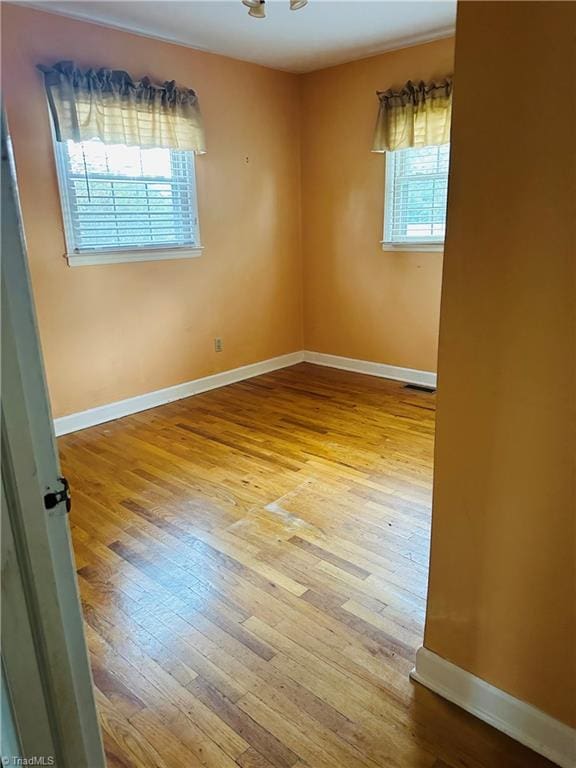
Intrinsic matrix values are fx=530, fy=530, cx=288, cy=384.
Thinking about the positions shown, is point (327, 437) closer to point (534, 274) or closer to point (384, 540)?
point (384, 540)

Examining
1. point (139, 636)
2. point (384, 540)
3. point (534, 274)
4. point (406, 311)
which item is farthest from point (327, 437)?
point (534, 274)

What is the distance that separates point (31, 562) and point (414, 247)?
3890 mm

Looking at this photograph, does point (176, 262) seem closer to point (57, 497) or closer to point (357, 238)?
point (357, 238)

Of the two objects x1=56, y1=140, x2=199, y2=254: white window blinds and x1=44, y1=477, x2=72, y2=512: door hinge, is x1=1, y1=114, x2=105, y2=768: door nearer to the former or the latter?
x1=44, y1=477, x2=72, y2=512: door hinge

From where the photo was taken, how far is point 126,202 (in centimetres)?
363

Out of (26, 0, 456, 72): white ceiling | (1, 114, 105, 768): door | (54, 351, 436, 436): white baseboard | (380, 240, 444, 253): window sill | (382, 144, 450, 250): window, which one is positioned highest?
(26, 0, 456, 72): white ceiling

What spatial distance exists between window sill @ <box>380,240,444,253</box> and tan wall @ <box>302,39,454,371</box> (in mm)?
40

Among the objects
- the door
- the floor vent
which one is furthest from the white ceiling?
the door

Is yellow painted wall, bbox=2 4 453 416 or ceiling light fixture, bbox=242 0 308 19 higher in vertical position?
ceiling light fixture, bbox=242 0 308 19

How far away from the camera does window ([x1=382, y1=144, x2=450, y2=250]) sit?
13.1 feet

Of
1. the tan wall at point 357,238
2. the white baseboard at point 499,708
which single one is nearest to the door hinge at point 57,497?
the white baseboard at point 499,708

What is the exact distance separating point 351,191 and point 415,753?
405 cm

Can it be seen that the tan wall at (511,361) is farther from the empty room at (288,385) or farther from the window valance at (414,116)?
the window valance at (414,116)

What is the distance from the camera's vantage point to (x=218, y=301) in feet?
14.4
